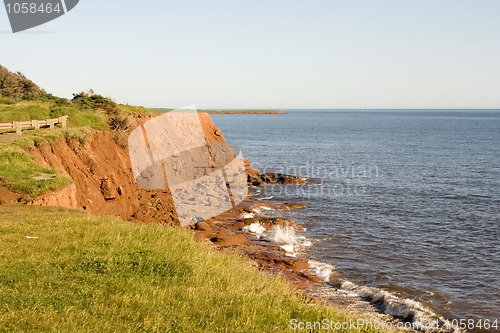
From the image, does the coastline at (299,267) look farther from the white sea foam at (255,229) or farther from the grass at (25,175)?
the grass at (25,175)

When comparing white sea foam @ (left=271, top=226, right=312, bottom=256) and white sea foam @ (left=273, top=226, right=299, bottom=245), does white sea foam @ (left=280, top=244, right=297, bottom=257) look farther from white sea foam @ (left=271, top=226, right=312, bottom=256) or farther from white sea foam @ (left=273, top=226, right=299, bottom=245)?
white sea foam @ (left=273, top=226, right=299, bottom=245)

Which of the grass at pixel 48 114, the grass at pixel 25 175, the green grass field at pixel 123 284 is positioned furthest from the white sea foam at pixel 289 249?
the grass at pixel 48 114

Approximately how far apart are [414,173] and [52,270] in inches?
2228

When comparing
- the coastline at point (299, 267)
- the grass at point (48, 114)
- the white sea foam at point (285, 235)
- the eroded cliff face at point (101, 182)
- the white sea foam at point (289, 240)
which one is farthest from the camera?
the grass at point (48, 114)

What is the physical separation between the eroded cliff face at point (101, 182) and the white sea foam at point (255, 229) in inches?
209

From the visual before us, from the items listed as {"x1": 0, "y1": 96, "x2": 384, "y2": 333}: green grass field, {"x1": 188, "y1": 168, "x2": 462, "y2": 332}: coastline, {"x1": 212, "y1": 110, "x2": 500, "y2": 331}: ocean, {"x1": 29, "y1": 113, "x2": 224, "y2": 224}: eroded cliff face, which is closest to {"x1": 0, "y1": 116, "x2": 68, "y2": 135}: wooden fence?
{"x1": 29, "y1": 113, "x2": 224, "y2": 224}: eroded cliff face

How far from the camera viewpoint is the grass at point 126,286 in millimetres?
8898

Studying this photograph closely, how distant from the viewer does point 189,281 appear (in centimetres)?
1183

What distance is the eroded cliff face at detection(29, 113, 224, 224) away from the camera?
2566 centimetres

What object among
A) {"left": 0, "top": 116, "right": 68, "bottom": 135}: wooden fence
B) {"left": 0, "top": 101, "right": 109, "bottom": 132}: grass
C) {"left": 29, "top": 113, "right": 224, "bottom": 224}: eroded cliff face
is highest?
{"left": 0, "top": 101, "right": 109, "bottom": 132}: grass

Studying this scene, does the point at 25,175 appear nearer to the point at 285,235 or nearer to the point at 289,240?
the point at 289,240

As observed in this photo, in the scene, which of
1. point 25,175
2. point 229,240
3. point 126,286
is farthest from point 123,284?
point 229,240

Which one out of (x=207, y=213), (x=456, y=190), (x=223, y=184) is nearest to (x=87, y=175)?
(x=207, y=213)

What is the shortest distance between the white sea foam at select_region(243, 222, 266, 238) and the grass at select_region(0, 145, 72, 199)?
15.0 m
